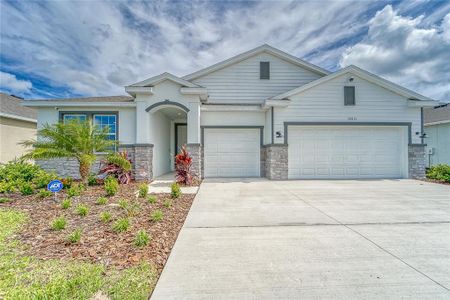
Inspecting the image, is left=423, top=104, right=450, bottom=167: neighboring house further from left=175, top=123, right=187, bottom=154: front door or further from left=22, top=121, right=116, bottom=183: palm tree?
left=22, top=121, right=116, bottom=183: palm tree

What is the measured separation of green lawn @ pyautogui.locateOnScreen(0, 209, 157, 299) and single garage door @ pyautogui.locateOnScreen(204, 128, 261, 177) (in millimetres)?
8010

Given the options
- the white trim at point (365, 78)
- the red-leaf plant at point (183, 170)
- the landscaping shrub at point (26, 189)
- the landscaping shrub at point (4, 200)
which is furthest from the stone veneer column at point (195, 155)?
the landscaping shrub at point (4, 200)

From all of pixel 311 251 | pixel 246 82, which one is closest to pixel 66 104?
pixel 246 82

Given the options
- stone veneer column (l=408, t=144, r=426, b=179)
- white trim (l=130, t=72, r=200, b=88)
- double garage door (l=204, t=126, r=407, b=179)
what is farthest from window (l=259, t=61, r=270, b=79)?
stone veneer column (l=408, t=144, r=426, b=179)

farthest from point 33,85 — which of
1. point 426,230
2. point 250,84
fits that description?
point 426,230

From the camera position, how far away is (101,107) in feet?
32.2

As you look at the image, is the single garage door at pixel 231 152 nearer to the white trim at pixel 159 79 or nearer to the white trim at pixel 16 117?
the white trim at pixel 159 79

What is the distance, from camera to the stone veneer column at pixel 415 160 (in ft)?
33.6

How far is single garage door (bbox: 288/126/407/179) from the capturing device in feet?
33.7

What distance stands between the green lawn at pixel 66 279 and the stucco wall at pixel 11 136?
37.5 feet

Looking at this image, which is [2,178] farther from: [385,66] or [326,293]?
[385,66]

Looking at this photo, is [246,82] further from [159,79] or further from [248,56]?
[159,79]

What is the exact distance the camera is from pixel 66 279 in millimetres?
2482

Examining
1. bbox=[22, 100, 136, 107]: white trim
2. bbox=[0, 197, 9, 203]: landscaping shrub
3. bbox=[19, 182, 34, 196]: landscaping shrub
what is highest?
bbox=[22, 100, 136, 107]: white trim
